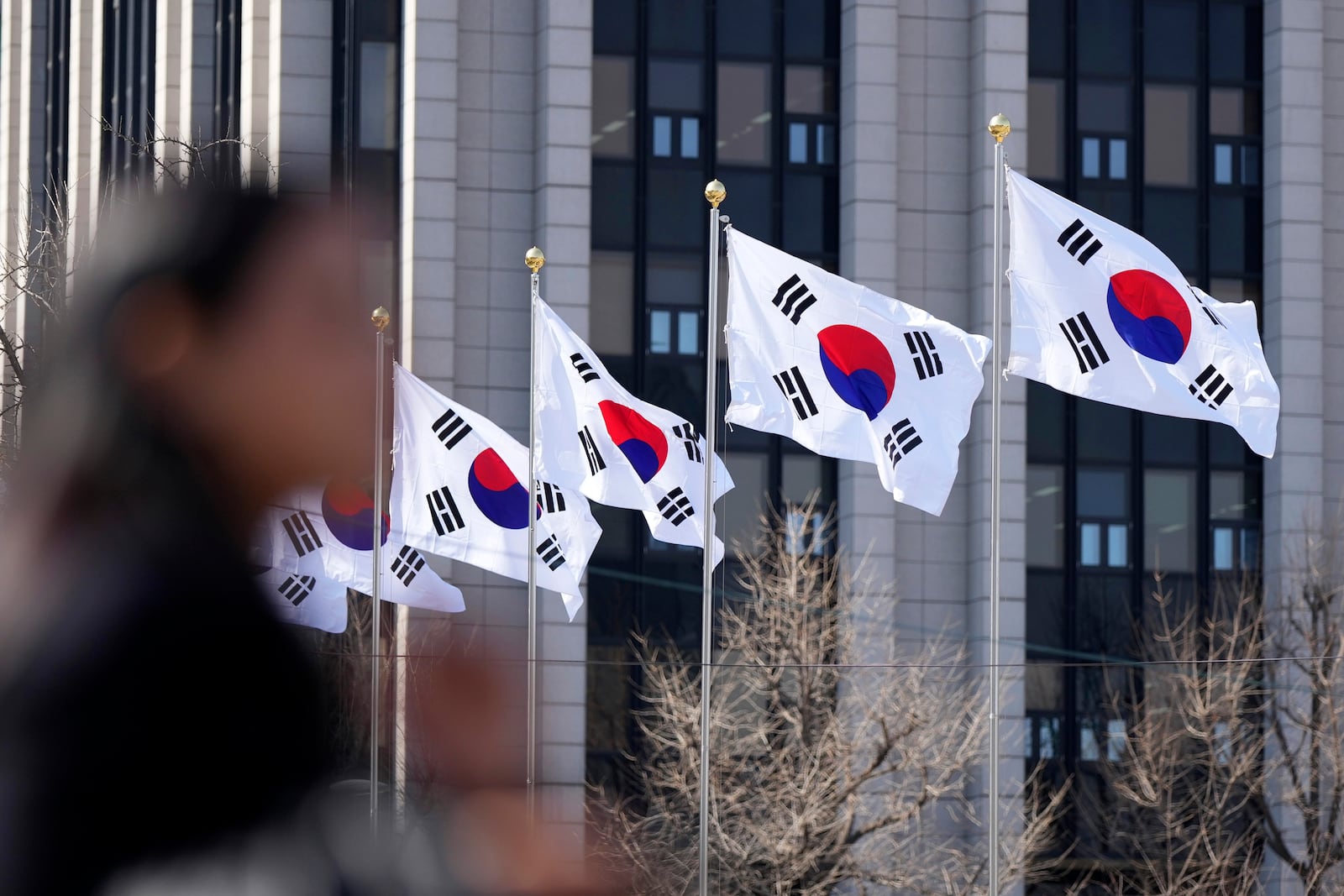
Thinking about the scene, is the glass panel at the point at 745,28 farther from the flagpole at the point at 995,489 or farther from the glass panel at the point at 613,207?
the flagpole at the point at 995,489

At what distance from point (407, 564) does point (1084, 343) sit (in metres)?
12.8

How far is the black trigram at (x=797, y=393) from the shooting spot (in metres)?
22.4

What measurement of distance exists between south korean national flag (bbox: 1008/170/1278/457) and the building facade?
18923 millimetres

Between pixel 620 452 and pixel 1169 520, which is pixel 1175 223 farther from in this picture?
pixel 620 452

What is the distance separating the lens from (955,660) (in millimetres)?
38312

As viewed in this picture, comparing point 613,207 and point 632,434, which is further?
point 613,207

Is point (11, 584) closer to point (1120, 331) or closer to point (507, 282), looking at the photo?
point (1120, 331)

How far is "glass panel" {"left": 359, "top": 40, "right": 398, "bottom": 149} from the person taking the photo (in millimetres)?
41625

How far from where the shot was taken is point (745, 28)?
4122 cm

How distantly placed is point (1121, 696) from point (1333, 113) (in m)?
12.2

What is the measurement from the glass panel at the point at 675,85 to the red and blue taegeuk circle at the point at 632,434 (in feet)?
50.7

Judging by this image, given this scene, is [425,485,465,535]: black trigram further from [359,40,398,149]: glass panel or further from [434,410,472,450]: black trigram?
[359,40,398,149]: glass panel

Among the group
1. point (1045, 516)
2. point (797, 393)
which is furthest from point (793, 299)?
point (1045, 516)

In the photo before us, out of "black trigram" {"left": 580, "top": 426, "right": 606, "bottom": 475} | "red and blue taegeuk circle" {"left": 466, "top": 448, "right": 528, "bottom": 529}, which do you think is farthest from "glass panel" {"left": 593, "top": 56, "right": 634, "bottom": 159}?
"black trigram" {"left": 580, "top": 426, "right": 606, "bottom": 475}
